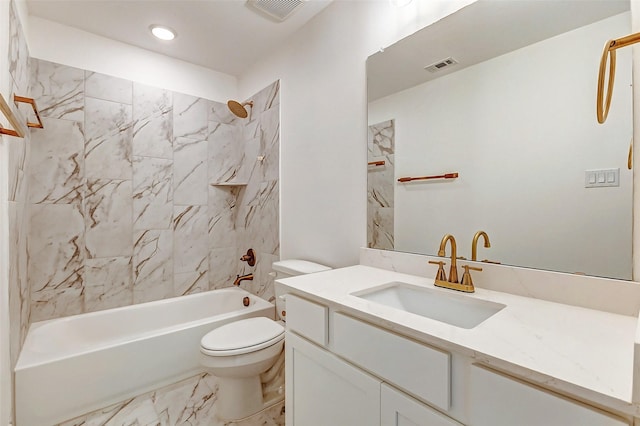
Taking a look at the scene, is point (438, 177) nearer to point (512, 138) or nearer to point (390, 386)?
point (512, 138)

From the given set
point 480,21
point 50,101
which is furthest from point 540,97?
point 50,101

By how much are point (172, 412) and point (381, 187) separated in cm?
184

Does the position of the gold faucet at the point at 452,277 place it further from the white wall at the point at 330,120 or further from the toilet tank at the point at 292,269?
the toilet tank at the point at 292,269

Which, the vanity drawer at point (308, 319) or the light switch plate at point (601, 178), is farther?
the vanity drawer at point (308, 319)

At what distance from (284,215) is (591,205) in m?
1.84

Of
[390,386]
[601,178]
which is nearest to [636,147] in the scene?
[601,178]

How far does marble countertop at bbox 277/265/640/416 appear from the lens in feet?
1.71

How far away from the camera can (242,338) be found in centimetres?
169

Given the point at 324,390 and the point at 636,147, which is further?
the point at 324,390

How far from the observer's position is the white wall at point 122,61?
2027 mm

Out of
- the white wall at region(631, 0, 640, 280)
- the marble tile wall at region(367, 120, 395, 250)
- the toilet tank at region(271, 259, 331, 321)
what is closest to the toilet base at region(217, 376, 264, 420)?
the toilet tank at region(271, 259, 331, 321)

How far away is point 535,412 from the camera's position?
564mm

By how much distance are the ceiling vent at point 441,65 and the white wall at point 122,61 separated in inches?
86.4

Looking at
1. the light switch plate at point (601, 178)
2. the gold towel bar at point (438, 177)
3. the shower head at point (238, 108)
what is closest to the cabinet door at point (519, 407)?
the light switch plate at point (601, 178)
